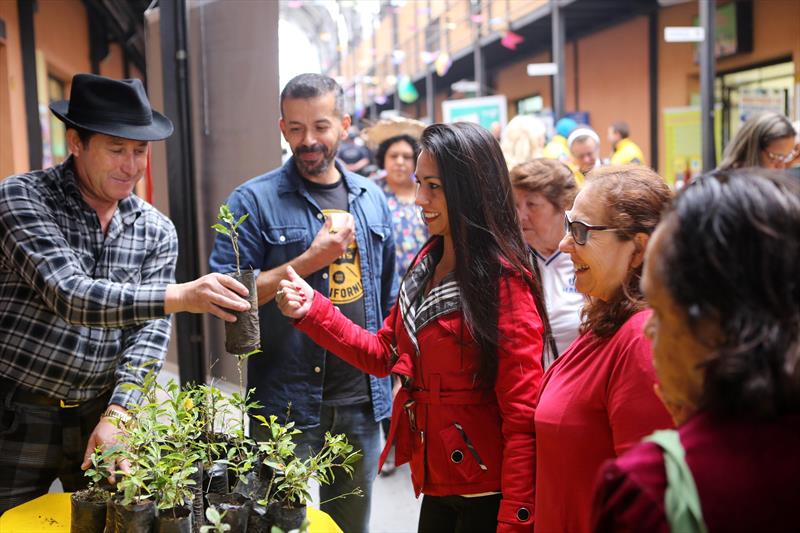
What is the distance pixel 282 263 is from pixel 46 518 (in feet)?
3.46

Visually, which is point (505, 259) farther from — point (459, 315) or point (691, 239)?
point (691, 239)

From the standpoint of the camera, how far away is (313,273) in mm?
2568

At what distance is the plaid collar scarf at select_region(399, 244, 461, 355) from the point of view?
1996 millimetres

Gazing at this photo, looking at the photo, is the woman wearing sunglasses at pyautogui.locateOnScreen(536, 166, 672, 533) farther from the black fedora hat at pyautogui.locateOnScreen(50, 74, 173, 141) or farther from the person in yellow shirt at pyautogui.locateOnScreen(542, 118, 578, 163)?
the person in yellow shirt at pyautogui.locateOnScreen(542, 118, 578, 163)

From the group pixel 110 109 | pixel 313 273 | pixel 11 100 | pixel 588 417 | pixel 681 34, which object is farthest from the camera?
pixel 681 34

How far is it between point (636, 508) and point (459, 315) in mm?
1149

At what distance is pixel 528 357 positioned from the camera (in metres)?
1.92

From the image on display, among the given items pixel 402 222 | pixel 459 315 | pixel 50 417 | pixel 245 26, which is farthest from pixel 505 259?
pixel 402 222

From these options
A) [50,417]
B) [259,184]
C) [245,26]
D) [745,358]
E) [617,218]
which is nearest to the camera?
[745,358]

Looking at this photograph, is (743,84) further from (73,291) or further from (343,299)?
(73,291)

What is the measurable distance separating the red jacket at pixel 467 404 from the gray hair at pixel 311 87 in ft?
3.37

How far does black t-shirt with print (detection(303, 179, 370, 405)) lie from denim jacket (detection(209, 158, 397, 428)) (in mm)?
26

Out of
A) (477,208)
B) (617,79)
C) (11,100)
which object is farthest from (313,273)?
(617,79)

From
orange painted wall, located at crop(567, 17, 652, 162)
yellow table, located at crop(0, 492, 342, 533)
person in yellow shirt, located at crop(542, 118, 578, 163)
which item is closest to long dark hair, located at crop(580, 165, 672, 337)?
yellow table, located at crop(0, 492, 342, 533)
